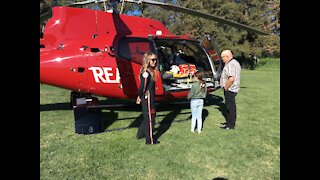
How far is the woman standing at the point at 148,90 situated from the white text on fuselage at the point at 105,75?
176cm

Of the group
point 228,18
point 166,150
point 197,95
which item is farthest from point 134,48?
point 228,18

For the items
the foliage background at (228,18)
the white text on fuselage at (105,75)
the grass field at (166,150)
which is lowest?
the grass field at (166,150)

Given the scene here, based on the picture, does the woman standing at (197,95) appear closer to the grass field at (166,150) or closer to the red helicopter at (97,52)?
the grass field at (166,150)

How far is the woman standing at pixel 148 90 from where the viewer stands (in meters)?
5.25

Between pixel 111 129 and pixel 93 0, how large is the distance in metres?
3.13

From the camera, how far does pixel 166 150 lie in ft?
16.9

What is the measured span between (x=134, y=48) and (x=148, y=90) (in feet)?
7.06

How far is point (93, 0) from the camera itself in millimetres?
6777

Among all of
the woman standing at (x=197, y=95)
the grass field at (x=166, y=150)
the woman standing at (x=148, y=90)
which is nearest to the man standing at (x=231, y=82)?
the grass field at (x=166, y=150)
